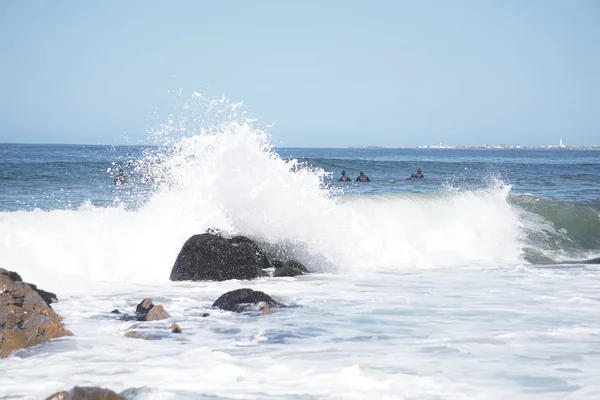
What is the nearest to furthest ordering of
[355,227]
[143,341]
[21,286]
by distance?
[143,341], [21,286], [355,227]

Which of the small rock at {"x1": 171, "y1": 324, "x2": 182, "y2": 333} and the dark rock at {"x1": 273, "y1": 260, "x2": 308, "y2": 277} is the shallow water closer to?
the small rock at {"x1": 171, "y1": 324, "x2": 182, "y2": 333}

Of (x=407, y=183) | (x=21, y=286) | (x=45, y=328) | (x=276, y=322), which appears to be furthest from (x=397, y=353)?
(x=407, y=183)

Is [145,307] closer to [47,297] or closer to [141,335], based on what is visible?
[141,335]

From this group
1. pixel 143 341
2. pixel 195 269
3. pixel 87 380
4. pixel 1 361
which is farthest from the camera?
pixel 195 269

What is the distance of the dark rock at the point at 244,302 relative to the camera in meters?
6.81

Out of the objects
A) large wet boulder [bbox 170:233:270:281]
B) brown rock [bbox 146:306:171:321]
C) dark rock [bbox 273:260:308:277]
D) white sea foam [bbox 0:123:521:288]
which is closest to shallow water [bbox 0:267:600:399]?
brown rock [bbox 146:306:171:321]

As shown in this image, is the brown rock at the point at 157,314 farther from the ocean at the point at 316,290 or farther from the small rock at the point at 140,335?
the small rock at the point at 140,335

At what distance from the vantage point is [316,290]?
839 cm

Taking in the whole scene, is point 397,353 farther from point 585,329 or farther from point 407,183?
point 407,183

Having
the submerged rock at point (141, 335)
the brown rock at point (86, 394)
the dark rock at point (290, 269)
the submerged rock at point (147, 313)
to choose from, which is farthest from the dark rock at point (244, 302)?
the brown rock at point (86, 394)

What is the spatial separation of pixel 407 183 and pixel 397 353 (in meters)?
26.2

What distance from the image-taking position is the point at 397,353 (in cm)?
513

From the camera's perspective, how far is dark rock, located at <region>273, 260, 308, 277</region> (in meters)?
9.52

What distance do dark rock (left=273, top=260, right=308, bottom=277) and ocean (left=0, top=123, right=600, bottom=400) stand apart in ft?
0.57
